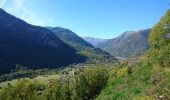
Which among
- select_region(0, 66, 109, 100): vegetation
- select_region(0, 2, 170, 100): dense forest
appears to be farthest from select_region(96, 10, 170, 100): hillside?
select_region(0, 66, 109, 100): vegetation

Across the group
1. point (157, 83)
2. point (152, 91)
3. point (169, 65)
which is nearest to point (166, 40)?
point (169, 65)

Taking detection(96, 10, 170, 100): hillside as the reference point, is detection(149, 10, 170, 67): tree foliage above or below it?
above

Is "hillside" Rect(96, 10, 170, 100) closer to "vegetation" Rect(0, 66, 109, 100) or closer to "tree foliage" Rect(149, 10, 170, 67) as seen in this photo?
→ "tree foliage" Rect(149, 10, 170, 67)

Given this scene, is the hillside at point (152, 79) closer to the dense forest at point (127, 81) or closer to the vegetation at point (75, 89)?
the dense forest at point (127, 81)

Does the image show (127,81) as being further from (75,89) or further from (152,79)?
(75,89)

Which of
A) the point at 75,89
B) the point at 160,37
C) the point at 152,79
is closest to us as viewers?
the point at 152,79

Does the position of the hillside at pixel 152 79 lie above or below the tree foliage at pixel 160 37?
below

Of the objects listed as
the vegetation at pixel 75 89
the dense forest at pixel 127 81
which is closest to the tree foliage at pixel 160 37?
the dense forest at pixel 127 81

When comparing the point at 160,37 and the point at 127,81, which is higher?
the point at 160,37

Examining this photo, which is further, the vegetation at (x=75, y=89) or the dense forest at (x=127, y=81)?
the vegetation at (x=75, y=89)

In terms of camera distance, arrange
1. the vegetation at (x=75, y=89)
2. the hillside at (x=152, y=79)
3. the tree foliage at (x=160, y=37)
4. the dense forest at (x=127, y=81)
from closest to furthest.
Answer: the hillside at (x=152, y=79), the dense forest at (x=127, y=81), the tree foliage at (x=160, y=37), the vegetation at (x=75, y=89)

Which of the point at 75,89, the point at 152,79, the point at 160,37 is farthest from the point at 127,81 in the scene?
the point at 75,89

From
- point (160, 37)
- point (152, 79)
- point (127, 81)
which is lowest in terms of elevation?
point (127, 81)

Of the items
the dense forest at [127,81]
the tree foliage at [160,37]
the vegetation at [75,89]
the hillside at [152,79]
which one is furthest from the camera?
the vegetation at [75,89]
